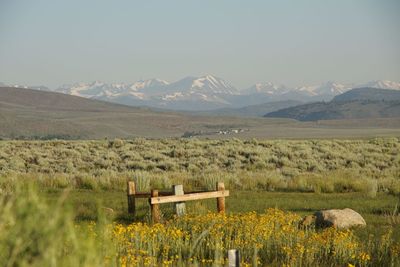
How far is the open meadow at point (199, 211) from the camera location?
17.3ft

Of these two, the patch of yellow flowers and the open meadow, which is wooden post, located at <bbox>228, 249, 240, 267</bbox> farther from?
the patch of yellow flowers

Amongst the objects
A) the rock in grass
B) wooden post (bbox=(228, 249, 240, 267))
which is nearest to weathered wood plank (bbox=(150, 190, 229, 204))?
the rock in grass

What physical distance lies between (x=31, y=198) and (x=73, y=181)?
810 inches

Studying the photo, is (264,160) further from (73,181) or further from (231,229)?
(231,229)

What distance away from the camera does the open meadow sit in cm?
529

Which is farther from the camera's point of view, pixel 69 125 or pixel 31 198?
pixel 69 125

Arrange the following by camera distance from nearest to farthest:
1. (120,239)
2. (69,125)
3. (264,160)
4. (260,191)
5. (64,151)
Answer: (120,239)
(260,191)
(264,160)
(64,151)
(69,125)

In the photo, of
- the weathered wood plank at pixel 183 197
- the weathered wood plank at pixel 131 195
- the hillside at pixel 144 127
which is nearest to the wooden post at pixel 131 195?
the weathered wood plank at pixel 131 195

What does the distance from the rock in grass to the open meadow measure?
0.30 meters

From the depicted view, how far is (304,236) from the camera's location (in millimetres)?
12258

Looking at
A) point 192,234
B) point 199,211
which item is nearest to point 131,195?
point 199,211

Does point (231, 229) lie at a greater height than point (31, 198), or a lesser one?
lesser

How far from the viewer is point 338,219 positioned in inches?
594

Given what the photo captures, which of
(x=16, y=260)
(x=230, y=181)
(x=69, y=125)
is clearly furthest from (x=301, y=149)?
(x=69, y=125)
